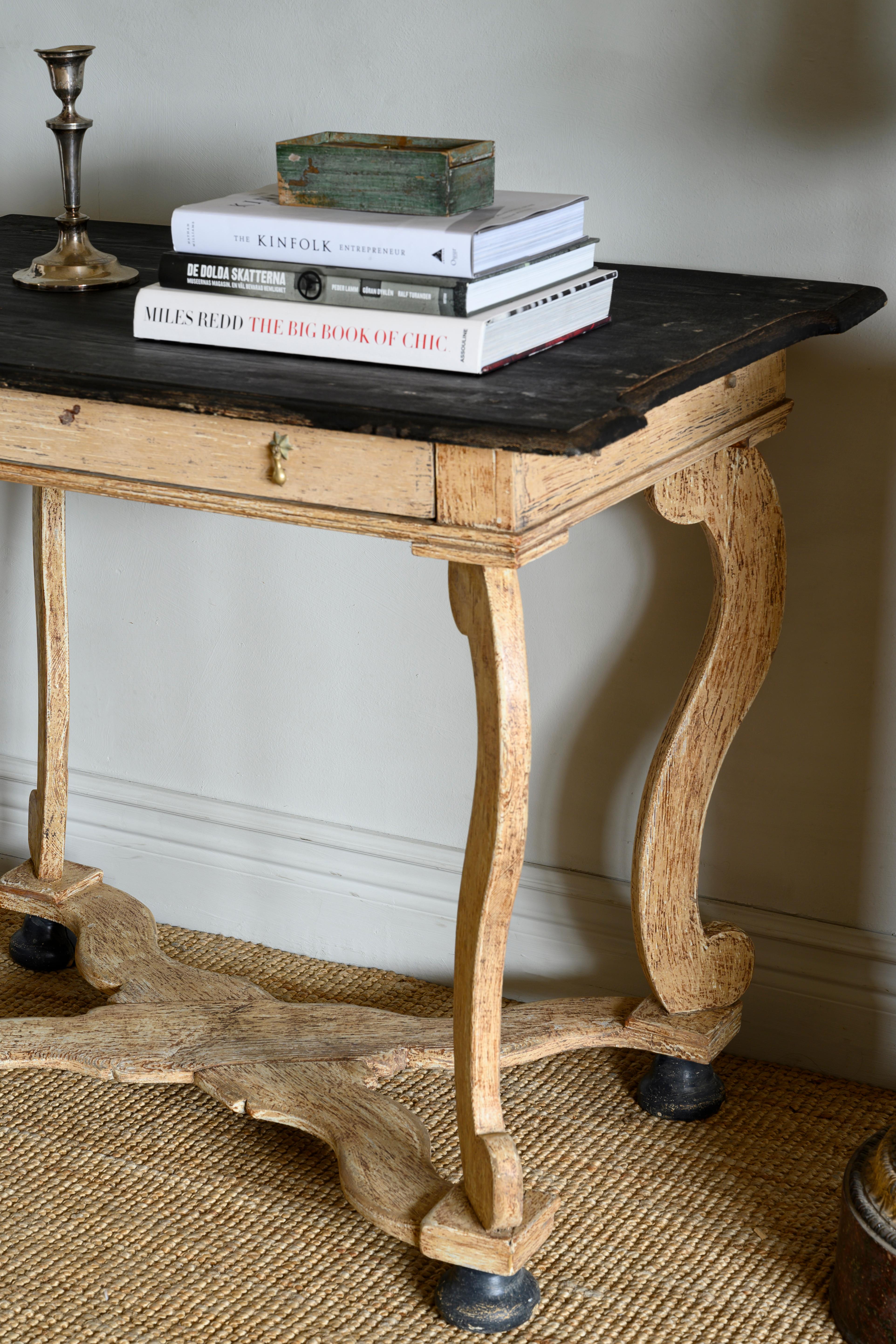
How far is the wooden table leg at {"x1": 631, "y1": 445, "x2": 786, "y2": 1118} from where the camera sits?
1.34 metres

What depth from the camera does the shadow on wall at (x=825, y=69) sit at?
1.32 metres

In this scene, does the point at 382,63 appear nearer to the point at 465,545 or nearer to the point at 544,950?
the point at 465,545

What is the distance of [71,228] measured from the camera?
52.7 inches

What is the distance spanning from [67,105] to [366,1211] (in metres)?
0.99

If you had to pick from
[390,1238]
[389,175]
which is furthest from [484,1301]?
[389,175]

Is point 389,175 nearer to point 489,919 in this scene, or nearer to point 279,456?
point 279,456

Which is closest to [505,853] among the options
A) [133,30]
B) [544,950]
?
[544,950]

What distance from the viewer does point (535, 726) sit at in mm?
1646

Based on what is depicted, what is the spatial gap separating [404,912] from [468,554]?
87cm

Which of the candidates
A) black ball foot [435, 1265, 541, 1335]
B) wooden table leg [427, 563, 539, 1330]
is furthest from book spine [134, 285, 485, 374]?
black ball foot [435, 1265, 541, 1335]

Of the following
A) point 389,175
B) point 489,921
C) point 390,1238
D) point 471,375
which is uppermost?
point 389,175

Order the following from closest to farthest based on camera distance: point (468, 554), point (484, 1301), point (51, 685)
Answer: point (468, 554) → point (484, 1301) → point (51, 685)

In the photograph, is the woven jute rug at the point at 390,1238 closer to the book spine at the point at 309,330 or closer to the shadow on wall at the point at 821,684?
the shadow on wall at the point at 821,684

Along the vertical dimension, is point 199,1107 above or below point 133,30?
below
